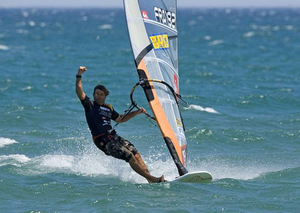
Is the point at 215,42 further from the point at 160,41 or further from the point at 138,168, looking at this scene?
the point at 138,168

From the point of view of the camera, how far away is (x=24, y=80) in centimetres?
2236

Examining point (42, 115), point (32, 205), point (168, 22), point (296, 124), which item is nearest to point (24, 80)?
point (42, 115)

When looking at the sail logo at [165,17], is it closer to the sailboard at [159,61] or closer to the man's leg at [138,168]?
the sailboard at [159,61]

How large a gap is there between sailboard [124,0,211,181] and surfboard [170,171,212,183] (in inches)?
4.2

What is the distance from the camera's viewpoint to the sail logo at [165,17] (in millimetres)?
10172

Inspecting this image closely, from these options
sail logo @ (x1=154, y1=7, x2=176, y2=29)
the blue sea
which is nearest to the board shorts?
the blue sea

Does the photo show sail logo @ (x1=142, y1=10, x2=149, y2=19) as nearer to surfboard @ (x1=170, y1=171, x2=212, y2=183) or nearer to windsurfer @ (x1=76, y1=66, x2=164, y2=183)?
windsurfer @ (x1=76, y1=66, x2=164, y2=183)

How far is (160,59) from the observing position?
400 inches

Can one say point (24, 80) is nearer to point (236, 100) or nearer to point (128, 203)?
point (236, 100)

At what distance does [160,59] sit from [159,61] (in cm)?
5

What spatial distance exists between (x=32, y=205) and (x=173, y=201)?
1873 mm

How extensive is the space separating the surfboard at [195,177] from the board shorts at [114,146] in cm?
78

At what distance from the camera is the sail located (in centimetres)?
948

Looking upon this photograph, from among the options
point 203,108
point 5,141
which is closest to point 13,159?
point 5,141
